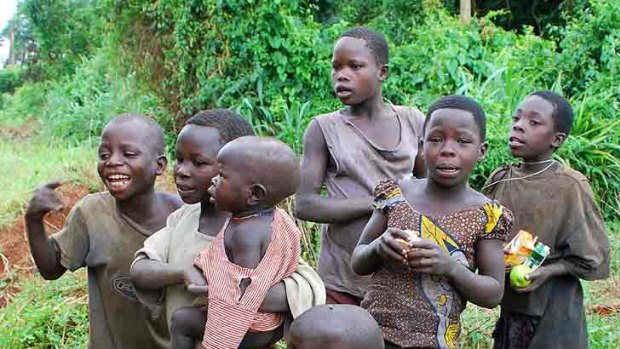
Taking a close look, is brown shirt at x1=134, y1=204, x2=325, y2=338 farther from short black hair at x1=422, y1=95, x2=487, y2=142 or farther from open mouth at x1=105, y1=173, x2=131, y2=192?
short black hair at x1=422, y1=95, x2=487, y2=142

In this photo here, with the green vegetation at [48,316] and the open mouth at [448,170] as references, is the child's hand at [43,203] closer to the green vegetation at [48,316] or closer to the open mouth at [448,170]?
the open mouth at [448,170]

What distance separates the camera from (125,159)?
8.64 feet

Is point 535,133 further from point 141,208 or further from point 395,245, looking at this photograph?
point 141,208

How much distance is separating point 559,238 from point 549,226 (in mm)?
→ 62

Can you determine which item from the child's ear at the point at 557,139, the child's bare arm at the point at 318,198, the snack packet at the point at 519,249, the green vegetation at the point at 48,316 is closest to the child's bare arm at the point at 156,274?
the child's bare arm at the point at 318,198

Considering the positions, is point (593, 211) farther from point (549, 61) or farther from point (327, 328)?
point (549, 61)

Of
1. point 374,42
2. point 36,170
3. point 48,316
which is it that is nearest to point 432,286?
point 374,42

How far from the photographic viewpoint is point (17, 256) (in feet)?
21.3

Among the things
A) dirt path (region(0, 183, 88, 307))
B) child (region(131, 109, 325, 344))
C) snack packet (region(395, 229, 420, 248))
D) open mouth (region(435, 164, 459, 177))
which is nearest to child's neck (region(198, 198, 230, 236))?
child (region(131, 109, 325, 344))

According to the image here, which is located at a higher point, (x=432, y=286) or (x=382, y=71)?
(x=382, y=71)

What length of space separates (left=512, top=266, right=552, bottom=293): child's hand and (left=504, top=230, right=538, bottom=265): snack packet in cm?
6

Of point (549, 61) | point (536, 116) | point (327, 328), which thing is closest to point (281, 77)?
point (549, 61)

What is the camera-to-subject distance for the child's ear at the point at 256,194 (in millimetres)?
2160

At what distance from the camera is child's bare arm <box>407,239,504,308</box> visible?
222cm
